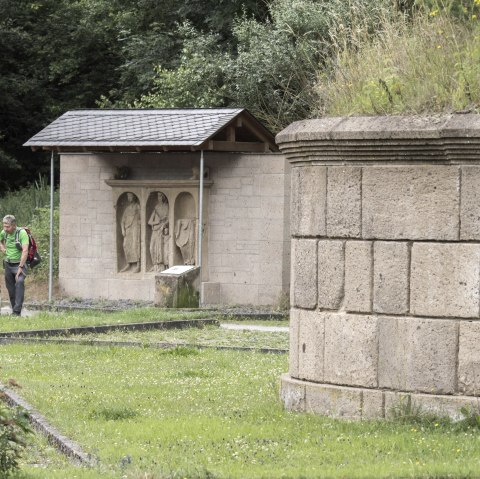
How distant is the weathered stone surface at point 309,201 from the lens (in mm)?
10625

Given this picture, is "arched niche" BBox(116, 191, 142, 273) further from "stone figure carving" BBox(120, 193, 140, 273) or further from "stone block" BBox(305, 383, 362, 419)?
"stone block" BBox(305, 383, 362, 419)

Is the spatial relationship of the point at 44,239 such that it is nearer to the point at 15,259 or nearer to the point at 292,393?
the point at 15,259

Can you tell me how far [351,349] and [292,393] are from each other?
0.78 m

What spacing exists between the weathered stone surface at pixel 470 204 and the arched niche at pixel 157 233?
18.3 metres

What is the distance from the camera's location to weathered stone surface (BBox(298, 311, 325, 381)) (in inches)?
418

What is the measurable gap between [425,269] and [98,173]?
1912 cm

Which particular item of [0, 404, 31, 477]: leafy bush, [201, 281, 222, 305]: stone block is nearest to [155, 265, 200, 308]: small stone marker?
[201, 281, 222, 305]: stone block

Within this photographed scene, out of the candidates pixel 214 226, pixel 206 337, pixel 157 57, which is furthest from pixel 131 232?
pixel 157 57

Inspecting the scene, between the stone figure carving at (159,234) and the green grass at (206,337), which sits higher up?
the stone figure carving at (159,234)

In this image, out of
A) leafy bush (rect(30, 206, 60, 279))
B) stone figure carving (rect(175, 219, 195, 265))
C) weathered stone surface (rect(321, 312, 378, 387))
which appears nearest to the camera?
weathered stone surface (rect(321, 312, 378, 387))

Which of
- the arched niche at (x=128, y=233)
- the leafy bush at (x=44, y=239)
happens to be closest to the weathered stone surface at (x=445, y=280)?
the arched niche at (x=128, y=233)

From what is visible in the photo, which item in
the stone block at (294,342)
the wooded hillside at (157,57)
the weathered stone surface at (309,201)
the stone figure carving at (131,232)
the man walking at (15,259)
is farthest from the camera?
the wooded hillside at (157,57)

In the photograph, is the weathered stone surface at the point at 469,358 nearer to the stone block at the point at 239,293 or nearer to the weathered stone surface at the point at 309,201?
the weathered stone surface at the point at 309,201

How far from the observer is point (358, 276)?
10344 mm
